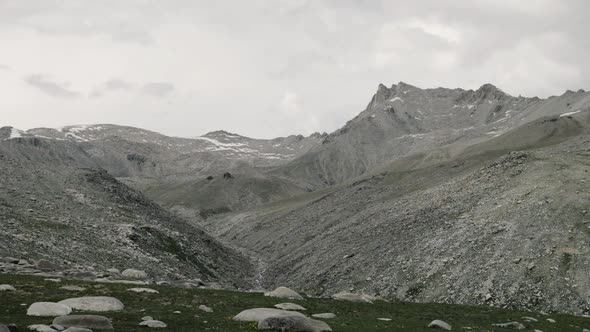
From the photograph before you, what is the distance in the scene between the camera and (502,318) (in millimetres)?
41531

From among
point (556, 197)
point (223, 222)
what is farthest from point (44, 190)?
point (223, 222)

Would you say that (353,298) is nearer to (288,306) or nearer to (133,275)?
(288,306)

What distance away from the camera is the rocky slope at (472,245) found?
181ft

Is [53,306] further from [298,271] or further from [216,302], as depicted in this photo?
[298,271]

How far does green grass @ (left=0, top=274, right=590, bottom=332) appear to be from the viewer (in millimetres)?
28969

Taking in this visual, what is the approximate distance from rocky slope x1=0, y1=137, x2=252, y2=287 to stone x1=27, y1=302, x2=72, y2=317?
2257 centimetres

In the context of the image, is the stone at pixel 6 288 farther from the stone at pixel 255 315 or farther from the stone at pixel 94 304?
the stone at pixel 255 315

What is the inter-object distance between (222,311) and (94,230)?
40150 millimetres

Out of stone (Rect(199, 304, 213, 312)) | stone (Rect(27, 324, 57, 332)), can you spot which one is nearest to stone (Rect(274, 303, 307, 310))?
stone (Rect(199, 304, 213, 312))

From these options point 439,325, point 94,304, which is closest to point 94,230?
point 94,304

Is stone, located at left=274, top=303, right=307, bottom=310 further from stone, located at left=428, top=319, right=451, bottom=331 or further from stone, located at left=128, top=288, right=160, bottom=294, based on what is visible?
stone, located at left=128, top=288, right=160, bottom=294

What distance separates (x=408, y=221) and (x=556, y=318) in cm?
4131

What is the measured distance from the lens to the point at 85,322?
2511 cm

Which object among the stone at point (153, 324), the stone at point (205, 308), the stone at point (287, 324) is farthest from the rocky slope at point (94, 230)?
the stone at point (287, 324)
